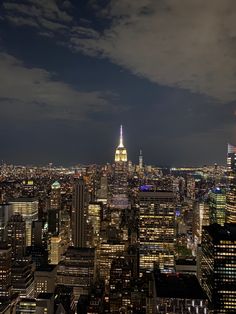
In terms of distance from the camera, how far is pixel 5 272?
13.3 meters

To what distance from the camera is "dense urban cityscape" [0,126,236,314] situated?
452 inches

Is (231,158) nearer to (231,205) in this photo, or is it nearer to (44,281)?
(231,205)

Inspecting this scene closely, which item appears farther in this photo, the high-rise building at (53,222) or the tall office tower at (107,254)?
the high-rise building at (53,222)

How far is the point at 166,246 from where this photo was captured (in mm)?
19391

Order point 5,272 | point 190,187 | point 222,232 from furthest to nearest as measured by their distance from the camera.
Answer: point 190,187 → point 5,272 → point 222,232

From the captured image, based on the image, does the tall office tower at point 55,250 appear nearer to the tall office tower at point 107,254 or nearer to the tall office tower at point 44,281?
the tall office tower at point 107,254

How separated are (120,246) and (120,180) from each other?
1899 cm

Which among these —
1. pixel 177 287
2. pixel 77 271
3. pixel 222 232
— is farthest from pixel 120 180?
pixel 177 287

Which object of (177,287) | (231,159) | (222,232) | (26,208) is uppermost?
(231,159)

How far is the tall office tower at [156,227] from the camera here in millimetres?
18141

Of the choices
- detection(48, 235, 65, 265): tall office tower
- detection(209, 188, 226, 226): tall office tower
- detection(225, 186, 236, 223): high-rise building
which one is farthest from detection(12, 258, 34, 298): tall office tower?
detection(209, 188, 226, 226): tall office tower

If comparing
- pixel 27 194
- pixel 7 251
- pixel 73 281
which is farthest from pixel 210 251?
pixel 27 194

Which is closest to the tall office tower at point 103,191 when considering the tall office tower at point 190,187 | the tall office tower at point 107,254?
the tall office tower at point 190,187

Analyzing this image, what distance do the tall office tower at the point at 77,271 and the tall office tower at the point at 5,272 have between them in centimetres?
205
